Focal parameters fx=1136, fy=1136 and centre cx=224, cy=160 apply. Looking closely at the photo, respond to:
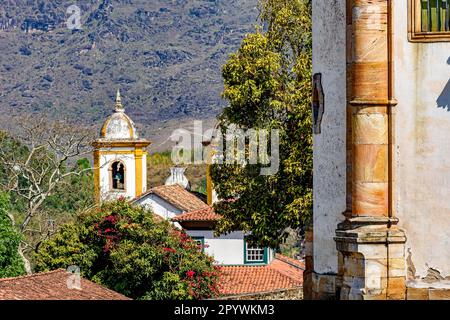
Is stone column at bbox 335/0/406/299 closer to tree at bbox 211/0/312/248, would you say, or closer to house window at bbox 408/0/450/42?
house window at bbox 408/0/450/42

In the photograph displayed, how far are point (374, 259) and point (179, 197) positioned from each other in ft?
109

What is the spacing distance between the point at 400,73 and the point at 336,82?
948 millimetres

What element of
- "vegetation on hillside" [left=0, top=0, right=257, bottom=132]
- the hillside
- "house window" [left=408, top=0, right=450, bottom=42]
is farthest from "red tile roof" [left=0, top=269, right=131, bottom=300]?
"vegetation on hillside" [left=0, top=0, right=257, bottom=132]

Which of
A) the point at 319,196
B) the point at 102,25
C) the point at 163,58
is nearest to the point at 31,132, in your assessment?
the point at 319,196

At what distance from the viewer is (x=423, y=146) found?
11.1m

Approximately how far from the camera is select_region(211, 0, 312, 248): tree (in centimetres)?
2417

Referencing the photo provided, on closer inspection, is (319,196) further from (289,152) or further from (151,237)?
(151,237)

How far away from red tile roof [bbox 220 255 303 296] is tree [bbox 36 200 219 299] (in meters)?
4.15

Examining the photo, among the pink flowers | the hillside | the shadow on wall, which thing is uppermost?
the hillside

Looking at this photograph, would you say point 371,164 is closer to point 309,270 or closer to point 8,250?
point 309,270

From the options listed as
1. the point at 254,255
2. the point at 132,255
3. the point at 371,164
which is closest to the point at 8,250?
the point at 132,255

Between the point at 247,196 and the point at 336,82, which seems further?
the point at 247,196

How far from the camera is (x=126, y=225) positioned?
92.7 feet
